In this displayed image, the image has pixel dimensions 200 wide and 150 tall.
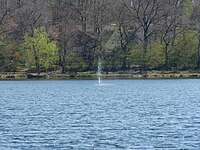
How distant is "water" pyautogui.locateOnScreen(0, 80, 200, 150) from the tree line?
33.4 m

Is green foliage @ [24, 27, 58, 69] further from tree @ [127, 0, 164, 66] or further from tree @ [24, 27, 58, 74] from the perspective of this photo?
tree @ [127, 0, 164, 66]

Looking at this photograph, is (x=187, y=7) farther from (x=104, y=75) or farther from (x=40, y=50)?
(x=40, y=50)

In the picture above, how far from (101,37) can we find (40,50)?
1057 centimetres

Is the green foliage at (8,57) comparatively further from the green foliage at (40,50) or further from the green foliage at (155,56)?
the green foliage at (155,56)

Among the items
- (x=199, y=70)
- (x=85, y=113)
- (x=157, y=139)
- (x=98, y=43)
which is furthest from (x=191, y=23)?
(x=157, y=139)

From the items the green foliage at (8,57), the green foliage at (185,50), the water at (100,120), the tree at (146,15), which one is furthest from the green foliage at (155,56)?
the water at (100,120)

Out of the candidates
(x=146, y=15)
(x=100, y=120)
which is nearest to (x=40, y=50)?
(x=146, y=15)

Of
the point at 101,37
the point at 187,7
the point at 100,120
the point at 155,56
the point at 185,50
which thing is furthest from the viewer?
the point at 187,7

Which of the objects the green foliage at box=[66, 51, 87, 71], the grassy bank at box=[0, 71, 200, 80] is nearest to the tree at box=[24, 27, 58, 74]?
the grassy bank at box=[0, 71, 200, 80]

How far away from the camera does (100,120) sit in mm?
41312

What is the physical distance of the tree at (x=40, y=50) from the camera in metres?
101

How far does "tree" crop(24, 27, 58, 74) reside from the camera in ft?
333

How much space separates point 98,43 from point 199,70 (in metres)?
17.4

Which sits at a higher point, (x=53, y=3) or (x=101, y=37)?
(x=53, y=3)
